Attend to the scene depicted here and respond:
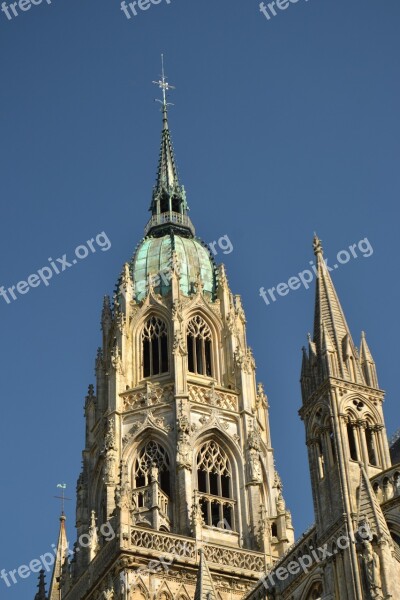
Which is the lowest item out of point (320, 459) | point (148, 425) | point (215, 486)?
point (320, 459)

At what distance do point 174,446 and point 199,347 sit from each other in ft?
22.6

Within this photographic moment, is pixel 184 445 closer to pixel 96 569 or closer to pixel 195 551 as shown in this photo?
pixel 195 551

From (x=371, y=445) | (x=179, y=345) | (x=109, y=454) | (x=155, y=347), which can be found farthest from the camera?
(x=155, y=347)

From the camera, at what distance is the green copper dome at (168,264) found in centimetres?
6481

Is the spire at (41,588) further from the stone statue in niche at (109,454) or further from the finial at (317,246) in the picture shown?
the finial at (317,246)

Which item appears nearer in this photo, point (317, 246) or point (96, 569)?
point (317, 246)

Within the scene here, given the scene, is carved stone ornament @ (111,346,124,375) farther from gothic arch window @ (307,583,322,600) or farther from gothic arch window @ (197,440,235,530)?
gothic arch window @ (307,583,322,600)

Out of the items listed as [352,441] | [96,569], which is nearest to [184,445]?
[96,569]

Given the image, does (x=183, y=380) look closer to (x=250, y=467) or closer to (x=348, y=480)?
(x=250, y=467)

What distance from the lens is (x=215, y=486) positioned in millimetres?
57656

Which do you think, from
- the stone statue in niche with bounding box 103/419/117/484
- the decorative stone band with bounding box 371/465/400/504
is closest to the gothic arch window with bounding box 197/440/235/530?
the stone statue in niche with bounding box 103/419/117/484

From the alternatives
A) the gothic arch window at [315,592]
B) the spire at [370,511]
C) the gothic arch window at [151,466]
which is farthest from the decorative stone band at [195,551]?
the spire at [370,511]

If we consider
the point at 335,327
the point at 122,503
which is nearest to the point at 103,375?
the point at 122,503

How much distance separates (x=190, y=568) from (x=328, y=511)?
18.3m
